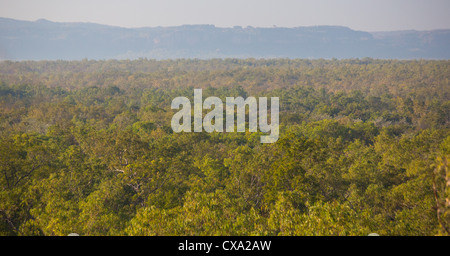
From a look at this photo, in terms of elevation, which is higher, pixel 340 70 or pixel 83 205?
Result: pixel 340 70

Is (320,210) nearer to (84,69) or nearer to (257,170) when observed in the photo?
(257,170)

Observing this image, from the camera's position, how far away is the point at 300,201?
13844 millimetres

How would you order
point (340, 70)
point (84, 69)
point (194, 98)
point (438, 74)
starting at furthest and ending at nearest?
point (84, 69) → point (340, 70) → point (438, 74) → point (194, 98)

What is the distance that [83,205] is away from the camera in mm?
13836

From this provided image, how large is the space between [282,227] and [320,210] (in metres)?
1.67

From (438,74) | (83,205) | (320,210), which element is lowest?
(83,205)
